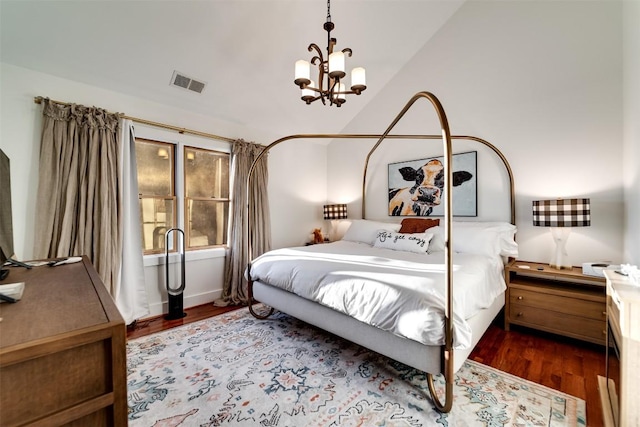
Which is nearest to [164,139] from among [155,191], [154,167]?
[154,167]

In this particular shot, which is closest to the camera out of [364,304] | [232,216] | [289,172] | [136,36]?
[364,304]

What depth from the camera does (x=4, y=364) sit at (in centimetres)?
56

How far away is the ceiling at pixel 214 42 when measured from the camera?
7.06 feet

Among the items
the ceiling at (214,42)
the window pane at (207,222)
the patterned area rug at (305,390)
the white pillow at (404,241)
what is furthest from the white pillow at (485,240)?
the window pane at (207,222)

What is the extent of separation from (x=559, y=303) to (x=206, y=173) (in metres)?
3.92

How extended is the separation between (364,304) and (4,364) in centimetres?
155

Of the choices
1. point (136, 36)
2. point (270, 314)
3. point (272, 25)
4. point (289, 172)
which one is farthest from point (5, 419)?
point (289, 172)

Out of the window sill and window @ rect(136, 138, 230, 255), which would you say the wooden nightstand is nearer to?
the window sill

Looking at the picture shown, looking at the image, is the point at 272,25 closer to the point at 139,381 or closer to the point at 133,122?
the point at 133,122

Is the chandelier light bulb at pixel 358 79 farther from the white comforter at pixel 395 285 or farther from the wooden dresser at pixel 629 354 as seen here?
the wooden dresser at pixel 629 354

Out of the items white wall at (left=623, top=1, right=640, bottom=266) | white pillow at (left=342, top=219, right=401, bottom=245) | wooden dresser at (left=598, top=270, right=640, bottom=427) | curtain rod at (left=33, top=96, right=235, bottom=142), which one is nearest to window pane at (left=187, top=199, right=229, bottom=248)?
curtain rod at (left=33, top=96, right=235, bottom=142)

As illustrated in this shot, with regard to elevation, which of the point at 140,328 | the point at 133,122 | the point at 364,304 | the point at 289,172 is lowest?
the point at 140,328

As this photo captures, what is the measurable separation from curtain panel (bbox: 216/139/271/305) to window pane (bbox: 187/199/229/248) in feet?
0.63

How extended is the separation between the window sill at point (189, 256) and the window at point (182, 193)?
0.11m
